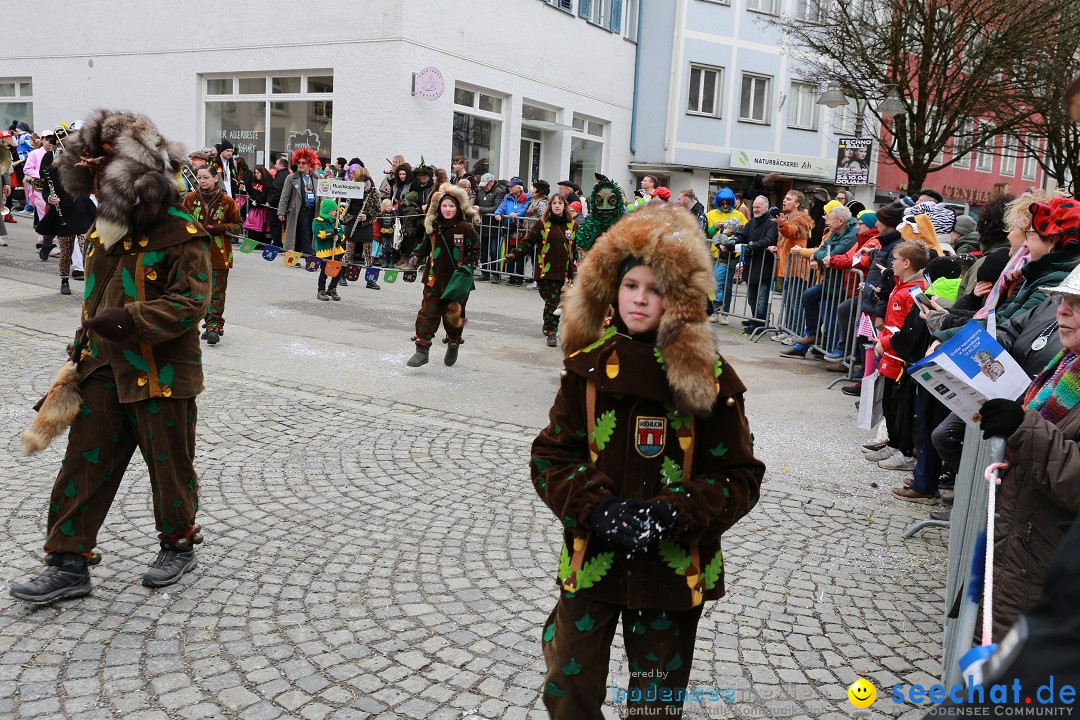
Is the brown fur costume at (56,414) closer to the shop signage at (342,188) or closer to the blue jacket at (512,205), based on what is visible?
the shop signage at (342,188)

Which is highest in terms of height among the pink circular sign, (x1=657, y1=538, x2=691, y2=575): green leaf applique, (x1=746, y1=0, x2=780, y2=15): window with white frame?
(x1=746, y1=0, x2=780, y2=15): window with white frame

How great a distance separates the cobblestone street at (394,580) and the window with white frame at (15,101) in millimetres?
20484

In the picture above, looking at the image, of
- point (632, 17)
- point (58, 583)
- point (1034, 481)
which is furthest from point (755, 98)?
point (58, 583)

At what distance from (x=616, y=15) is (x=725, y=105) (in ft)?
19.2

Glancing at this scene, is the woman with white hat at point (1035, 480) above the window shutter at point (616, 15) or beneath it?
beneath

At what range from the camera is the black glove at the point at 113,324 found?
3799mm

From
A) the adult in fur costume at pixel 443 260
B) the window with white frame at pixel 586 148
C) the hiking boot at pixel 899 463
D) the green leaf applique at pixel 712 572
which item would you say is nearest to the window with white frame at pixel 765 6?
the window with white frame at pixel 586 148

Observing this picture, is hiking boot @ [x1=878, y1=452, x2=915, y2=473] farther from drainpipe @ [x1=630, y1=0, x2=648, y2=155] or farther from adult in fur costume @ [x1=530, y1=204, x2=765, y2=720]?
drainpipe @ [x1=630, y1=0, x2=648, y2=155]

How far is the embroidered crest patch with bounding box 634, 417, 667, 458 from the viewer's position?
2.55 meters

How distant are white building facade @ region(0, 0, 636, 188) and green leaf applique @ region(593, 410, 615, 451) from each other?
1701cm

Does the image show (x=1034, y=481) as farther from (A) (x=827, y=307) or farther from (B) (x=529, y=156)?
(B) (x=529, y=156)

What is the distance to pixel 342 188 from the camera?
1487 centimetres

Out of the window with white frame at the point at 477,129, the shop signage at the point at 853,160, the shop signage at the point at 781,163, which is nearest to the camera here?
the shop signage at the point at 853,160

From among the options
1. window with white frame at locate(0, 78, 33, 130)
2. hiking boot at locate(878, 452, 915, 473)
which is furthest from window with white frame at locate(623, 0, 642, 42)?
hiking boot at locate(878, 452, 915, 473)
